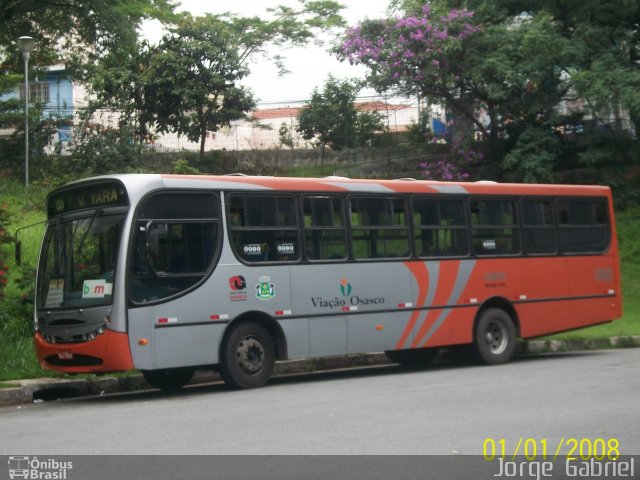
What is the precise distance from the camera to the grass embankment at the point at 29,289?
45.1ft

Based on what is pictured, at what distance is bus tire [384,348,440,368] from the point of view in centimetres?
1647

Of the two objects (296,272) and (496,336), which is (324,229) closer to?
(296,272)

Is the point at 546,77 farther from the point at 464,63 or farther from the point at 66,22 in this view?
the point at 66,22

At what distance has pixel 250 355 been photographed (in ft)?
42.3

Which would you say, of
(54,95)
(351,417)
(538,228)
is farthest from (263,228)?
(54,95)

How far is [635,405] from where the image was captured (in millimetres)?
9773

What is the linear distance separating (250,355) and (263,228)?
1.73m

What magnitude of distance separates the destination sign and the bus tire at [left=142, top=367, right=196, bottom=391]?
2.54 m

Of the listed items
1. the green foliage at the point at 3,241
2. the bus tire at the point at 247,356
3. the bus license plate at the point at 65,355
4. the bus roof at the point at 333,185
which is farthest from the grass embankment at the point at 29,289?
the bus roof at the point at 333,185

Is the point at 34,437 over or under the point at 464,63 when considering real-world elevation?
under

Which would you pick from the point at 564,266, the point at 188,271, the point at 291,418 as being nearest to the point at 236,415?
the point at 291,418

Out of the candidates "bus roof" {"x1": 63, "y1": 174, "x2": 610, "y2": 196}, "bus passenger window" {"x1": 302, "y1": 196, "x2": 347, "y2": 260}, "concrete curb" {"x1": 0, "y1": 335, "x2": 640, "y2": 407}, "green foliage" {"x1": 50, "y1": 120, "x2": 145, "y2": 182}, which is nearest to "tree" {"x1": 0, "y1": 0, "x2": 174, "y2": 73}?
"bus roof" {"x1": 63, "y1": 174, "x2": 610, "y2": 196}

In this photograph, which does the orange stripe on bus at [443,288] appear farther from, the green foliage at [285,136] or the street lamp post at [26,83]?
the green foliage at [285,136]

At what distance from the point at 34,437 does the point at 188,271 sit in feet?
12.9
